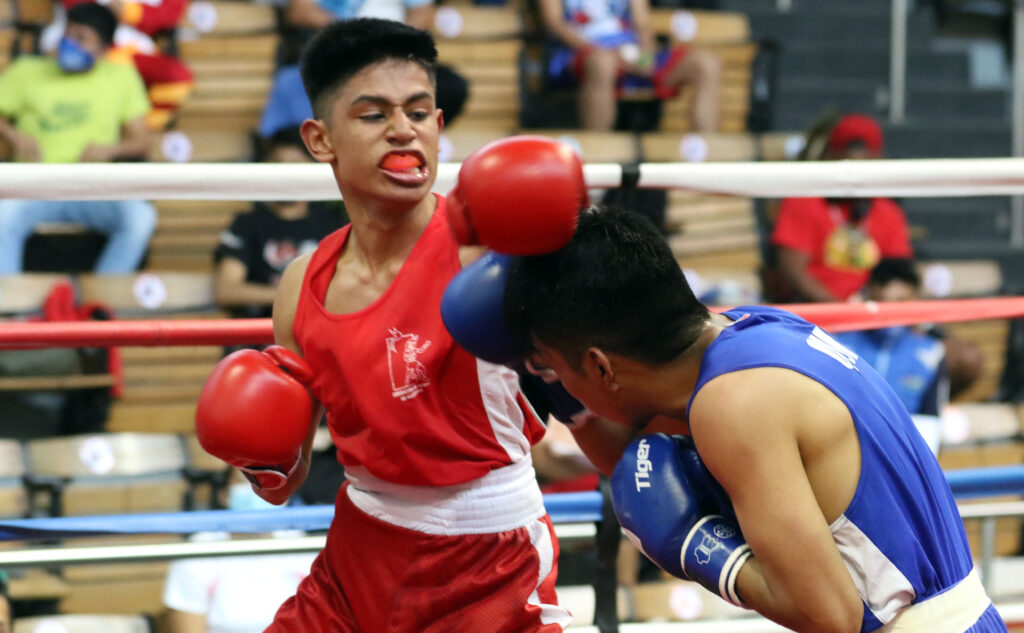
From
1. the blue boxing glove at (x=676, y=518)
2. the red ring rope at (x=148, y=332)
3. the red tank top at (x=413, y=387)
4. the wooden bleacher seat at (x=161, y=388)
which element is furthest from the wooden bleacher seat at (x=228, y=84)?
the blue boxing glove at (x=676, y=518)

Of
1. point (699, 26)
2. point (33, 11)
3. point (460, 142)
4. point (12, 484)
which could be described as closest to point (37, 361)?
point (12, 484)

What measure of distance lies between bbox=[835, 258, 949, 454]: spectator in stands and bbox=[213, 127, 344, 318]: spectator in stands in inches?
73.6

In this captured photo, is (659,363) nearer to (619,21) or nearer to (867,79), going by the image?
(619,21)

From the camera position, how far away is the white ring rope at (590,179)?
196 cm

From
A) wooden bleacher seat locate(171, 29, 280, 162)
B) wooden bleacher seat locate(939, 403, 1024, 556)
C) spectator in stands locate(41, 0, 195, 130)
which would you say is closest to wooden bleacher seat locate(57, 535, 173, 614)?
wooden bleacher seat locate(171, 29, 280, 162)

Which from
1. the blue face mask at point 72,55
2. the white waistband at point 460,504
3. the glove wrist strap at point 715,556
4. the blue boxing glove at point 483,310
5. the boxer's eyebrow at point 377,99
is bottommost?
the white waistband at point 460,504

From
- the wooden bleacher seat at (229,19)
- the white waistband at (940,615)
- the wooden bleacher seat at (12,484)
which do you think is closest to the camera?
the white waistband at (940,615)

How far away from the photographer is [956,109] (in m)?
6.86

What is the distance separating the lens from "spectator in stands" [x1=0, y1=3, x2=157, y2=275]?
429cm

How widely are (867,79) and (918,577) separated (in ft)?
19.8

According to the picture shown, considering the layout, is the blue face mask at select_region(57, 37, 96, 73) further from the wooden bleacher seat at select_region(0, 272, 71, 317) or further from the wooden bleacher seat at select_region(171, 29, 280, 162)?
the wooden bleacher seat at select_region(0, 272, 71, 317)

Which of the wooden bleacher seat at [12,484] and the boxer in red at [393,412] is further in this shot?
the wooden bleacher seat at [12,484]

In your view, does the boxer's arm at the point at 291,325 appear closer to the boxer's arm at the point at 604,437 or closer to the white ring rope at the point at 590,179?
the white ring rope at the point at 590,179

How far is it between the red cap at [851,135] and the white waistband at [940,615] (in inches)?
118
